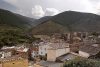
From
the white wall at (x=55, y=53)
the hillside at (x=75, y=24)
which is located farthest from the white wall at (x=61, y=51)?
the hillside at (x=75, y=24)

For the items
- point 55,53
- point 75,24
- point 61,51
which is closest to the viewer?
point 55,53

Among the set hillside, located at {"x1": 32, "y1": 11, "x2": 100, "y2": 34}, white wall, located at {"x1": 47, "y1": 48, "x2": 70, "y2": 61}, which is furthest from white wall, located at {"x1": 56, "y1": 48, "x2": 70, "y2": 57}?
hillside, located at {"x1": 32, "y1": 11, "x2": 100, "y2": 34}

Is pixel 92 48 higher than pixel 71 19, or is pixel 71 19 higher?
pixel 71 19

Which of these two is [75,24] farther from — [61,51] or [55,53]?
[55,53]

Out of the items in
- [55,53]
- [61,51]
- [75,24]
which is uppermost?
[75,24]

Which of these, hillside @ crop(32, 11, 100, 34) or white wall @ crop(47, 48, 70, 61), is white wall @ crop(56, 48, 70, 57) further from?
hillside @ crop(32, 11, 100, 34)

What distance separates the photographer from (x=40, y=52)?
56.8m

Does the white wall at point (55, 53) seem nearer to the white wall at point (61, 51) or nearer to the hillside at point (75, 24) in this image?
the white wall at point (61, 51)

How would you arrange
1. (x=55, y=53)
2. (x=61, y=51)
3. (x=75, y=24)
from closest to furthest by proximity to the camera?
(x=55, y=53), (x=61, y=51), (x=75, y=24)

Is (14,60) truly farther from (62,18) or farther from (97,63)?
(62,18)

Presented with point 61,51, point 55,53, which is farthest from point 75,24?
point 55,53

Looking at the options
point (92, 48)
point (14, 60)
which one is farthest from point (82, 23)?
point (14, 60)

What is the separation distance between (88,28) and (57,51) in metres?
127

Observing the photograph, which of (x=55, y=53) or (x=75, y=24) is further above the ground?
(x=75, y=24)
